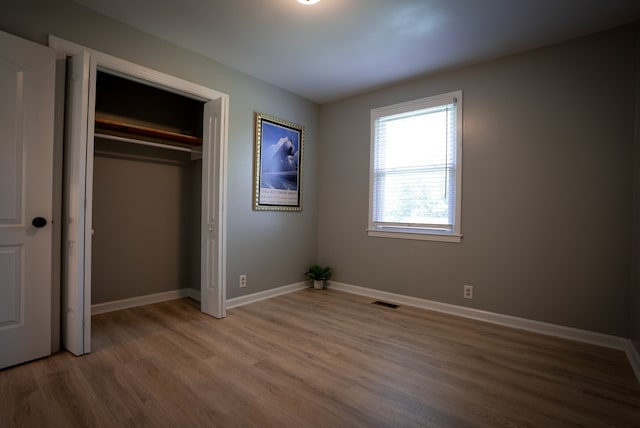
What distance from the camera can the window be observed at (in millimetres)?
3416

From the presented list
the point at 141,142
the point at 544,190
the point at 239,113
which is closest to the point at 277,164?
the point at 239,113

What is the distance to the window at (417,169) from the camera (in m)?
Result: 3.42

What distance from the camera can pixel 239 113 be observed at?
141 inches

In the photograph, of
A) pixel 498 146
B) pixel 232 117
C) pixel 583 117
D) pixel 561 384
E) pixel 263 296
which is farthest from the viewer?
pixel 263 296

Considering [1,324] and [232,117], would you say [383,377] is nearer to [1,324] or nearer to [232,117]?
[1,324]

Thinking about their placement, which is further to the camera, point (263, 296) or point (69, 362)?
point (263, 296)

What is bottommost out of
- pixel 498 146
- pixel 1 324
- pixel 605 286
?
pixel 1 324

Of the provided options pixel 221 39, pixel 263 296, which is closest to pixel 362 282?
pixel 263 296

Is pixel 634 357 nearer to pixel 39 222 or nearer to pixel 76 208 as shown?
pixel 76 208

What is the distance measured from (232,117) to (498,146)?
272 cm

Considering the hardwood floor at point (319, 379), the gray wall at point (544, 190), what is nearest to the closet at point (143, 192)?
the hardwood floor at point (319, 379)

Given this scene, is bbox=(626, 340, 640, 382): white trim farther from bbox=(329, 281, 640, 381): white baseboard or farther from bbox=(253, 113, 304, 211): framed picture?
bbox=(253, 113, 304, 211): framed picture

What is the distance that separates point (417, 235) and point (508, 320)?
1.18 metres

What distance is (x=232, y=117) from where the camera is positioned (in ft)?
11.5
